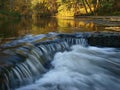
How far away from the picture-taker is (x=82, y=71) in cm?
1040

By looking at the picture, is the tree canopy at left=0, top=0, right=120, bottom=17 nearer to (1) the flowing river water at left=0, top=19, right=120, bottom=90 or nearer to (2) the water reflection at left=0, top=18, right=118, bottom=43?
(2) the water reflection at left=0, top=18, right=118, bottom=43

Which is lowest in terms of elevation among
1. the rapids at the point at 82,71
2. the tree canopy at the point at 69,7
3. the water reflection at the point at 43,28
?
the rapids at the point at 82,71

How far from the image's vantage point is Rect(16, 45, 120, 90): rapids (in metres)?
8.59

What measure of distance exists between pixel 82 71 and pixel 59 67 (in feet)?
3.60

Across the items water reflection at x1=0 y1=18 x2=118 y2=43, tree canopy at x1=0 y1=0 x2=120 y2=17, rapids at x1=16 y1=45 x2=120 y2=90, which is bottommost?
rapids at x1=16 y1=45 x2=120 y2=90

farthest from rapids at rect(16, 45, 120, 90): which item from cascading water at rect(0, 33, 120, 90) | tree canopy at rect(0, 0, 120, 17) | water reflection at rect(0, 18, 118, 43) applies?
tree canopy at rect(0, 0, 120, 17)

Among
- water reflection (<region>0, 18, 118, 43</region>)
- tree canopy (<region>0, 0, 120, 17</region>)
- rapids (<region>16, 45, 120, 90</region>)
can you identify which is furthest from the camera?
tree canopy (<region>0, 0, 120, 17</region>)

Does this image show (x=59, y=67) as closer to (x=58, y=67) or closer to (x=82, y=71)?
(x=58, y=67)

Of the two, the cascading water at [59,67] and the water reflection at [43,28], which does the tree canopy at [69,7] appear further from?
the cascading water at [59,67]

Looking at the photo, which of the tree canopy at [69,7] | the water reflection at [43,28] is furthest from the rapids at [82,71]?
the tree canopy at [69,7]

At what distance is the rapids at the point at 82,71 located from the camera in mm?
8592

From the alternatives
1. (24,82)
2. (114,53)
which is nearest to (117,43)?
(114,53)

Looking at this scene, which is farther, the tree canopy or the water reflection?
the tree canopy

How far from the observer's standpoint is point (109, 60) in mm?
12188
